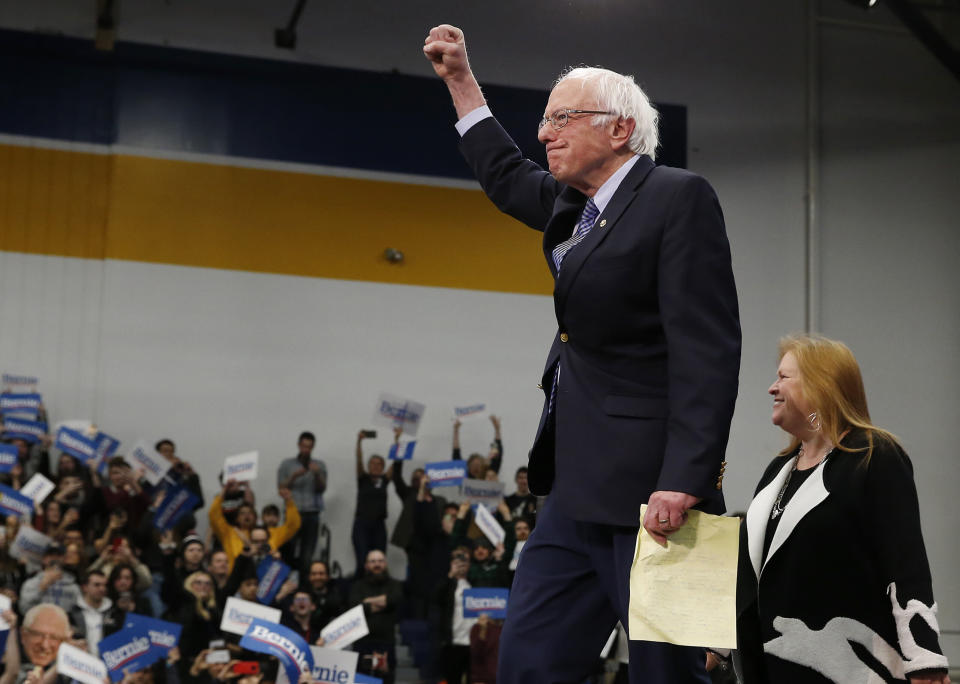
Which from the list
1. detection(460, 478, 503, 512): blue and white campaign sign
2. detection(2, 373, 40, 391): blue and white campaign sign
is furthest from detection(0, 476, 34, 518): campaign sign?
detection(460, 478, 503, 512): blue and white campaign sign

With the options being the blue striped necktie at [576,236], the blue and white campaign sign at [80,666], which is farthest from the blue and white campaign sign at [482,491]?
the blue striped necktie at [576,236]

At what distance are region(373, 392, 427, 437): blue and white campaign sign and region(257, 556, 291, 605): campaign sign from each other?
1877 millimetres

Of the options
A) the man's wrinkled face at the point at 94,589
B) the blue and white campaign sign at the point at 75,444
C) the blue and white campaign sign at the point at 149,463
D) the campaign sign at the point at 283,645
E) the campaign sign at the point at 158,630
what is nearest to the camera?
the campaign sign at the point at 283,645

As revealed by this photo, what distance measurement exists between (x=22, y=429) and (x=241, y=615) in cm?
365

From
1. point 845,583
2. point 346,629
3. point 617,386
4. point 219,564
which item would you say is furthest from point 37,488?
point 617,386

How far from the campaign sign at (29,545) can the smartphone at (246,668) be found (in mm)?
2062

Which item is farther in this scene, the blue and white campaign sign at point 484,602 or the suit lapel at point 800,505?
the blue and white campaign sign at point 484,602

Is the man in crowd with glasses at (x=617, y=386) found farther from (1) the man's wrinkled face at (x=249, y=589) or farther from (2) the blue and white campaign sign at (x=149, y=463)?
(2) the blue and white campaign sign at (x=149, y=463)

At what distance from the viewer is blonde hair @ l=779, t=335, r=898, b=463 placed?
8.57ft

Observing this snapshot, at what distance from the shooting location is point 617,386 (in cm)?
182

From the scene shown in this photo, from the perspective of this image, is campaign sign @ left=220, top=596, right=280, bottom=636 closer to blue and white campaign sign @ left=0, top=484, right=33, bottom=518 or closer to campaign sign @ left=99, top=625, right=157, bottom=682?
campaign sign @ left=99, top=625, right=157, bottom=682

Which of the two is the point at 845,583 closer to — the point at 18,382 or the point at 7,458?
the point at 7,458

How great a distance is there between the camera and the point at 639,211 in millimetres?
1854

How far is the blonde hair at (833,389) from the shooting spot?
261 cm
